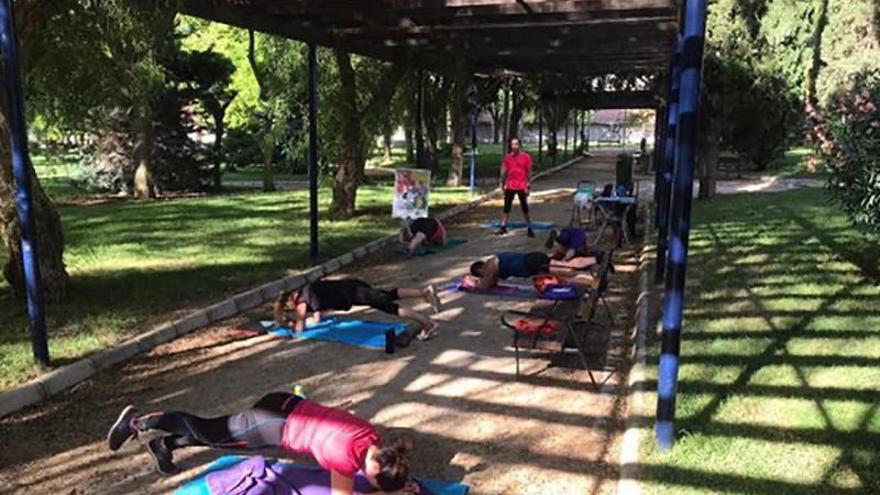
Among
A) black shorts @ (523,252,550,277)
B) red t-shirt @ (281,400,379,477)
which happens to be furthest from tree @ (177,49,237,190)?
red t-shirt @ (281,400,379,477)

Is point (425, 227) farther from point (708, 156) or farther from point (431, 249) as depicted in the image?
point (708, 156)

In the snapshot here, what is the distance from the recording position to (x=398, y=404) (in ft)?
16.9

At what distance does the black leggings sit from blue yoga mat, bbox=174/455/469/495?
149 mm

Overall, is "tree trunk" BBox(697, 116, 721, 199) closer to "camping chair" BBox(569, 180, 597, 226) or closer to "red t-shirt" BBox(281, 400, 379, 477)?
"camping chair" BBox(569, 180, 597, 226)

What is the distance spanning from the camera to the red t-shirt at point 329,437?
344cm

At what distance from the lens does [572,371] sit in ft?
19.2

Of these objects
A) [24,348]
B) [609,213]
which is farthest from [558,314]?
[609,213]

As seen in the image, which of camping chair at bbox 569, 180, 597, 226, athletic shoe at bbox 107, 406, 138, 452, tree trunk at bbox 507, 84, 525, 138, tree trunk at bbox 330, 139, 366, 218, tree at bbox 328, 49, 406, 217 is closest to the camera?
athletic shoe at bbox 107, 406, 138, 452

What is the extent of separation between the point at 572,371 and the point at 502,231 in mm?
7406

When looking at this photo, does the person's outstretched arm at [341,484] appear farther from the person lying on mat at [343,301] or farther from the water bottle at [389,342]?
the person lying on mat at [343,301]

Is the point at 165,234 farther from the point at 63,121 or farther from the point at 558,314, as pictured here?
the point at 558,314

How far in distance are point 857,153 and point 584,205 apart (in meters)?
7.27

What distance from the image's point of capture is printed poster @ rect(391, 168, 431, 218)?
1270 cm

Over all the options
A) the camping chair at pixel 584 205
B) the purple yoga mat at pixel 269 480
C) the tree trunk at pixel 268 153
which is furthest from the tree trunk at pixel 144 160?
the purple yoga mat at pixel 269 480
